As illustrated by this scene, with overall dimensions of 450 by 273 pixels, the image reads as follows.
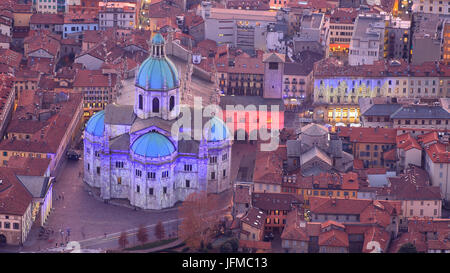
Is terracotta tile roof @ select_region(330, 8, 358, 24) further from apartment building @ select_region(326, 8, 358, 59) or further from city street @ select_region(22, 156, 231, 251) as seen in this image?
city street @ select_region(22, 156, 231, 251)

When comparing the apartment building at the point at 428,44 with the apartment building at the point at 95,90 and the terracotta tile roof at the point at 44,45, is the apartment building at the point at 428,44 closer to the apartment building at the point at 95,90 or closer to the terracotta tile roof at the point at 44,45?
the apartment building at the point at 95,90

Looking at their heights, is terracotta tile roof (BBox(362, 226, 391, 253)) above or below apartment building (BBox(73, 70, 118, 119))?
below

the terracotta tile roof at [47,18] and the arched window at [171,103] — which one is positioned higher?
the terracotta tile roof at [47,18]

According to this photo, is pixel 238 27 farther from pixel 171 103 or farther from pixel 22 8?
pixel 171 103

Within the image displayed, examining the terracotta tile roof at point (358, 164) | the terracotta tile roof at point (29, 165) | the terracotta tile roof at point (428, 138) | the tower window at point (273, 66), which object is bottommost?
the terracotta tile roof at point (358, 164)

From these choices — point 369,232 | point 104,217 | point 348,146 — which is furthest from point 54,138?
point 369,232

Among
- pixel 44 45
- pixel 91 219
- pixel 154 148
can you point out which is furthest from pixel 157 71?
pixel 44 45

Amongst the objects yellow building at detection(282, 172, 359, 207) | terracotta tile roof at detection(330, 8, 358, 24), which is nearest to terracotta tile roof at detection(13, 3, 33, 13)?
terracotta tile roof at detection(330, 8, 358, 24)

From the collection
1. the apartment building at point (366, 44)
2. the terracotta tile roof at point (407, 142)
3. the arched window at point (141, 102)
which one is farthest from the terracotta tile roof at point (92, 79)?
the terracotta tile roof at point (407, 142)
